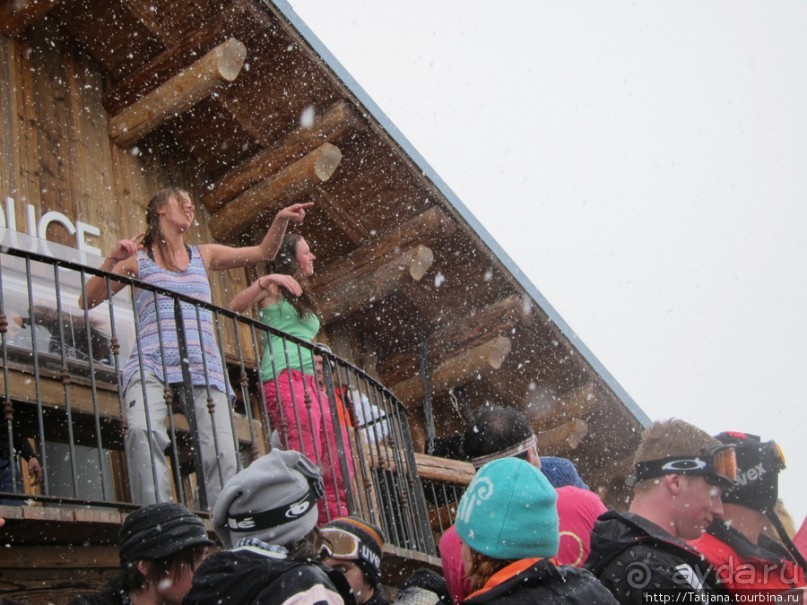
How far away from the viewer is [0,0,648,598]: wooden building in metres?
7.02

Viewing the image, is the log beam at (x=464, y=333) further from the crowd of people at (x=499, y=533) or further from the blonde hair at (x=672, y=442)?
the blonde hair at (x=672, y=442)

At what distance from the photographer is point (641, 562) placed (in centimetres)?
275

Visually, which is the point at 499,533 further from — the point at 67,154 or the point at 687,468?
the point at 67,154

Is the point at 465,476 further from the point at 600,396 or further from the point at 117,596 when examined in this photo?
the point at 117,596

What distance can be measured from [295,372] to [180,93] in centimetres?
253

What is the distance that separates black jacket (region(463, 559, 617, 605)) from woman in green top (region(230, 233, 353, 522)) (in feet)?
8.60

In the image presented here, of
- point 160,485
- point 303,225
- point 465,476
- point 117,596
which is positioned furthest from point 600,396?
point 117,596

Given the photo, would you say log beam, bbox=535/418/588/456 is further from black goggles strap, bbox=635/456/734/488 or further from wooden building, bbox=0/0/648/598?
black goggles strap, bbox=635/456/734/488

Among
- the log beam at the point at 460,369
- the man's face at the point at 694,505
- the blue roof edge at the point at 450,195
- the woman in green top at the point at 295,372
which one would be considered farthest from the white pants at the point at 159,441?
the log beam at the point at 460,369

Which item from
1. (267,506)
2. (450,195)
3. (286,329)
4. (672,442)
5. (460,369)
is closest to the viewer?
(267,506)

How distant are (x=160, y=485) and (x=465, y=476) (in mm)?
3852

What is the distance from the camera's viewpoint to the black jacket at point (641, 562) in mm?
2697

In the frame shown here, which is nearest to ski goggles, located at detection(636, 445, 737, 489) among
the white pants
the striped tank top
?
the white pants

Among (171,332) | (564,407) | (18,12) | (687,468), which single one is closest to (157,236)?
(171,332)
